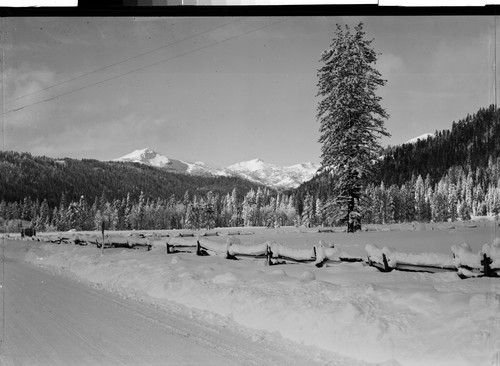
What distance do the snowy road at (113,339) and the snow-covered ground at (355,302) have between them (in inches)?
30.5

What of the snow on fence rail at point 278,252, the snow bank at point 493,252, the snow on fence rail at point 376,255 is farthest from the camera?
the snow on fence rail at point 278,252

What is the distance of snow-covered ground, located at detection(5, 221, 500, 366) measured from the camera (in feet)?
15.0

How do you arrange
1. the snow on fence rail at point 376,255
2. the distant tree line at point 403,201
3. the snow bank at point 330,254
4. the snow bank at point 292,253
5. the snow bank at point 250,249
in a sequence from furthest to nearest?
1. the distant tree line at point 403,201
2. the snow bank at point 250,249
3. the snow bank at point 292,253
4. the snow bank at point 330,254
5. the snow on fence rail at point 376,255

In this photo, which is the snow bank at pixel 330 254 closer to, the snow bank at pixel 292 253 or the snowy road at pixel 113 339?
the snow bank at pixel 292 253

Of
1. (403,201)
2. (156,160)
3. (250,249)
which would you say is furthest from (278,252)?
(403,201)

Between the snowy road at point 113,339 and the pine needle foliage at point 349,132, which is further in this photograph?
the pine needle foliage at point 349,132

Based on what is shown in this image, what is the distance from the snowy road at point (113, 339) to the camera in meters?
4.62

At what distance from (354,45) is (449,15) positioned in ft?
4.05

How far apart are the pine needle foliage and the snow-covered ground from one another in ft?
8.02

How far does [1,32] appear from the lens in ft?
15.9

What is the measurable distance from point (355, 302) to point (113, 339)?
3.67m

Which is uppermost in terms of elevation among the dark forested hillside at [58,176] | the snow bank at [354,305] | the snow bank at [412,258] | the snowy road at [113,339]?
the dark forested hillside at [58,176]

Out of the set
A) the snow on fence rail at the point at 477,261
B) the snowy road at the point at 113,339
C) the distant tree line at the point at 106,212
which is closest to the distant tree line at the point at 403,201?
the snow on fence rail at the point at 477,261

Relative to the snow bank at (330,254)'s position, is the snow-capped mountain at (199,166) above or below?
above
